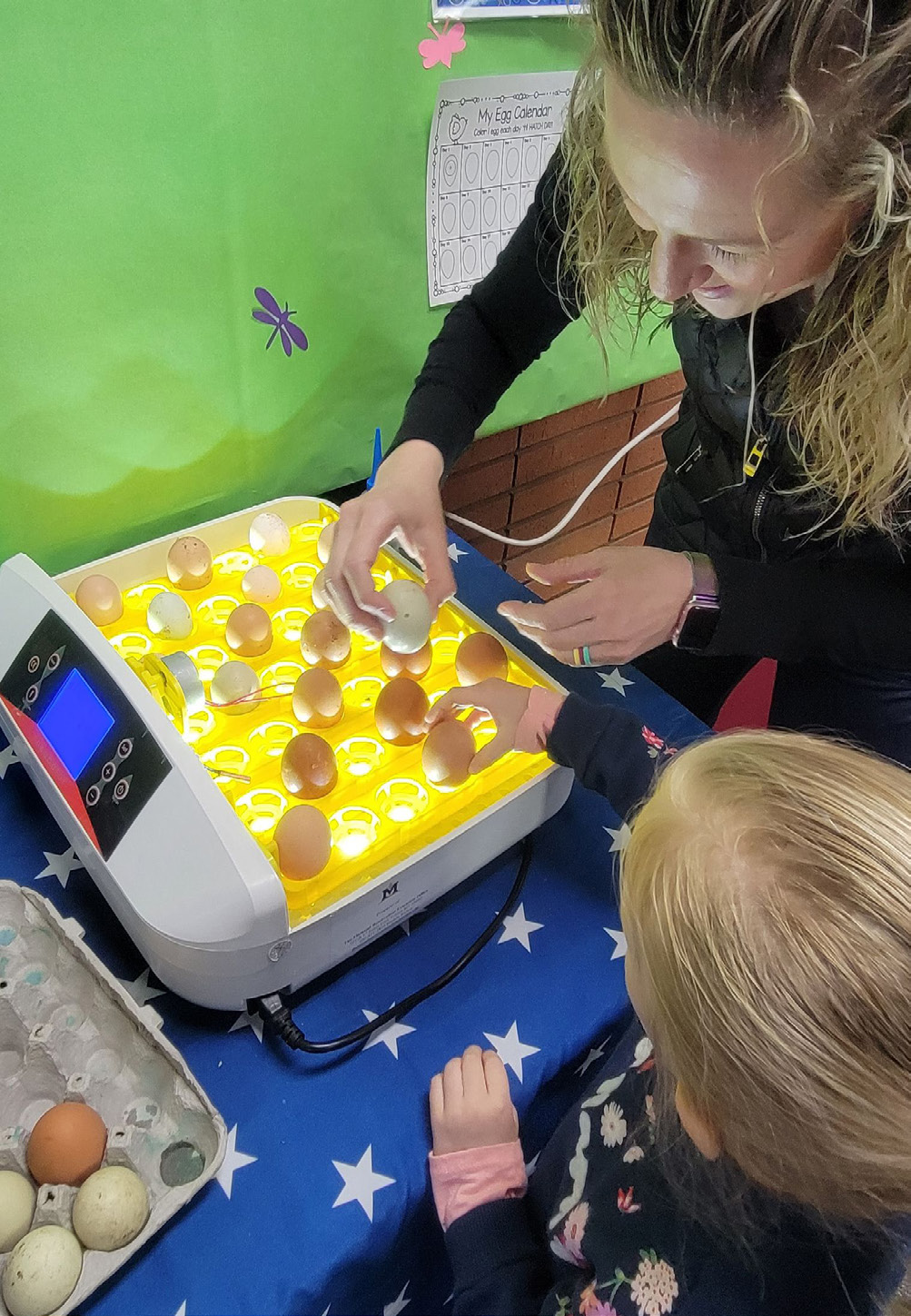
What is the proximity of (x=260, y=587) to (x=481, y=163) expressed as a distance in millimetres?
545

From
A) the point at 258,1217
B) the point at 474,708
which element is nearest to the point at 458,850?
the point at 474,708

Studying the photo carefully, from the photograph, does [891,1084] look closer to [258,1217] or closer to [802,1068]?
[802,1068]

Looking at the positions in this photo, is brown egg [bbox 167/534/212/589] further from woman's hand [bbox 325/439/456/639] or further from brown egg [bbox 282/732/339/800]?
brown egg [bbox 282/732/339/800]

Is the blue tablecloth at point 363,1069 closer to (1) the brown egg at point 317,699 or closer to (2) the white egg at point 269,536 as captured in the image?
(1) the brown egg at point 317,699

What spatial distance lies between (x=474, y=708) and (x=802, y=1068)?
15.8 inches

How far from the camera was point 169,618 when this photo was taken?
2.56 feet

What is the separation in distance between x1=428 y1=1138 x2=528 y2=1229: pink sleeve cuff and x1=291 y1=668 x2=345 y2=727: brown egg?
33 centimetres

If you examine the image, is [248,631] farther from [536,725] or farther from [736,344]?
[736,344]

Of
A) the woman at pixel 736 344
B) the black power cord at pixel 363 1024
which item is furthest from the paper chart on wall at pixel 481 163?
the black power cord at pixel 363 1024

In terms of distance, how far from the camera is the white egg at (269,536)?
0.89 meters

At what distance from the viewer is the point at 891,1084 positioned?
41 cm

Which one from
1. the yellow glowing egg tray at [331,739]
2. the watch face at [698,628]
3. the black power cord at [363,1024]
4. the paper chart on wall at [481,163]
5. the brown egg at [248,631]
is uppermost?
the paper chart on wall at [481,163]

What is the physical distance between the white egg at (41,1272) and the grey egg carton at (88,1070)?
0.04 ft

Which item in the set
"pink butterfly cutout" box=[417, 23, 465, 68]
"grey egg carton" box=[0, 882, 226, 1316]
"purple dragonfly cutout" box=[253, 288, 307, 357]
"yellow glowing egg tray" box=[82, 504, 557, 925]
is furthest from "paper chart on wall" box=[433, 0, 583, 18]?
"grey egg carton" box=[0, 882, 226, 1316]
